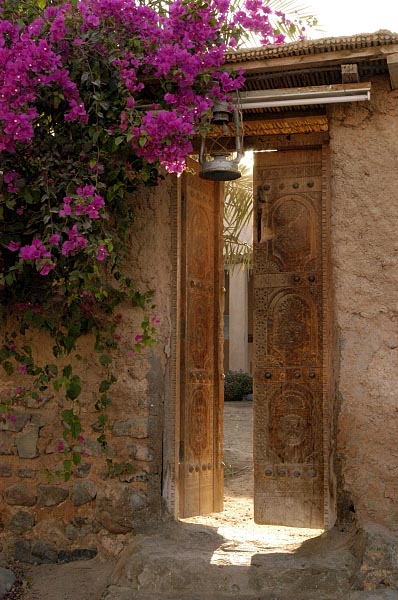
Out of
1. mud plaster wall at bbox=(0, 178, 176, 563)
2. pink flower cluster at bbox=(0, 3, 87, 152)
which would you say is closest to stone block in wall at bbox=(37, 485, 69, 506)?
mud plaster wall at bbox=(0, 178, 176, 563)

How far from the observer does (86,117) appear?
15.5 ft

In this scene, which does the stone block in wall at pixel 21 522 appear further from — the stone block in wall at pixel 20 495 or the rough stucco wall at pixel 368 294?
the rough stucco wall at pixel 368 294

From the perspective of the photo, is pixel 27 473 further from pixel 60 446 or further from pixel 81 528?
pixel 81 528

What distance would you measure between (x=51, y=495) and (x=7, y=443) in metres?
0.42

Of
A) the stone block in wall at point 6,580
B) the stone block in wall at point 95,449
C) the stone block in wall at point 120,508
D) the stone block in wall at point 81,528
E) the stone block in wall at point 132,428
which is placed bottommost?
the stone block in wall at point 6,580

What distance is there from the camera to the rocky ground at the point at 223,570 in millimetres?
4430

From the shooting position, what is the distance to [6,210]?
4.89 meters

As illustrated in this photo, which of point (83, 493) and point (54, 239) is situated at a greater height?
point (54, 239)

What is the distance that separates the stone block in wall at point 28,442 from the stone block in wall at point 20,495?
→ 0.63 ft

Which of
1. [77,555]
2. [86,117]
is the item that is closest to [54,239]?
[86,117]

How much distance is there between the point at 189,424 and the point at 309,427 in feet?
2.59

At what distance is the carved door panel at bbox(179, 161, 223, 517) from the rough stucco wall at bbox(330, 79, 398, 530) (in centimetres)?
117

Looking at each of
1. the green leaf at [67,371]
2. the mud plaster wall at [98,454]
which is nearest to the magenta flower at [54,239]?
the mud plaster wall at [98,454]

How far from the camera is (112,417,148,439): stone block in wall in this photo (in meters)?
5.12
